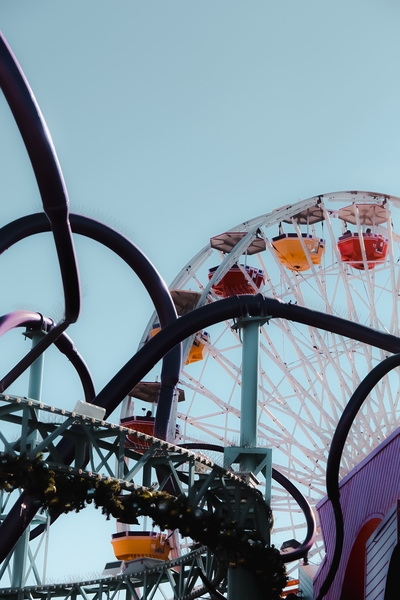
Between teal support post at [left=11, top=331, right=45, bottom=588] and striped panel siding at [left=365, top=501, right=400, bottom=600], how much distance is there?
248 inches

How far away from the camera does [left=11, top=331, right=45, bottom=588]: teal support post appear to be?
19406 millimetres

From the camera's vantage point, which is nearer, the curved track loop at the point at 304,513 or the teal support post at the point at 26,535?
the teal support post at the point at 26,535

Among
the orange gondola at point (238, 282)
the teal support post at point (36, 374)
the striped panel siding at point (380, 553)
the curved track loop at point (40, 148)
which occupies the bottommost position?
the striped panel siding at point (380, 553)

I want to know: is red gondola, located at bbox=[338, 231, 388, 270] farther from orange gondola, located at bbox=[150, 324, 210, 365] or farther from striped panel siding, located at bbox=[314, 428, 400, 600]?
striped panel siding, located at bbox=[314, 428, 400, 600]

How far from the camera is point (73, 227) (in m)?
20.5

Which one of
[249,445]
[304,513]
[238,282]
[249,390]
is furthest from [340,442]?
[238,282]

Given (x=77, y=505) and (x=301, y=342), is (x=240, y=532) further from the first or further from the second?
(x=301, y=342)

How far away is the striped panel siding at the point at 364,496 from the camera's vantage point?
19.1 m

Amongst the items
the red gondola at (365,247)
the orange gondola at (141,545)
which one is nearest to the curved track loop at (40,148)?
the orange gondola at (141,545)

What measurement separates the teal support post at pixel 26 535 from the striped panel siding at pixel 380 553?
630cm

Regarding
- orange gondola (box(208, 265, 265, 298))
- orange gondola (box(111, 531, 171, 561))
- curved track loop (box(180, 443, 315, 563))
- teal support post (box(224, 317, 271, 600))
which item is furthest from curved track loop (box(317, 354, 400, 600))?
orange gondola (box(208, 265, 265, 298))

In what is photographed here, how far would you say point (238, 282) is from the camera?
34.1m

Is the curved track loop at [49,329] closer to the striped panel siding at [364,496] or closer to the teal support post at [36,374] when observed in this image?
the teal support post at [36,374]

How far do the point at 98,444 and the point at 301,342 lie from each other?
17.0 metres
